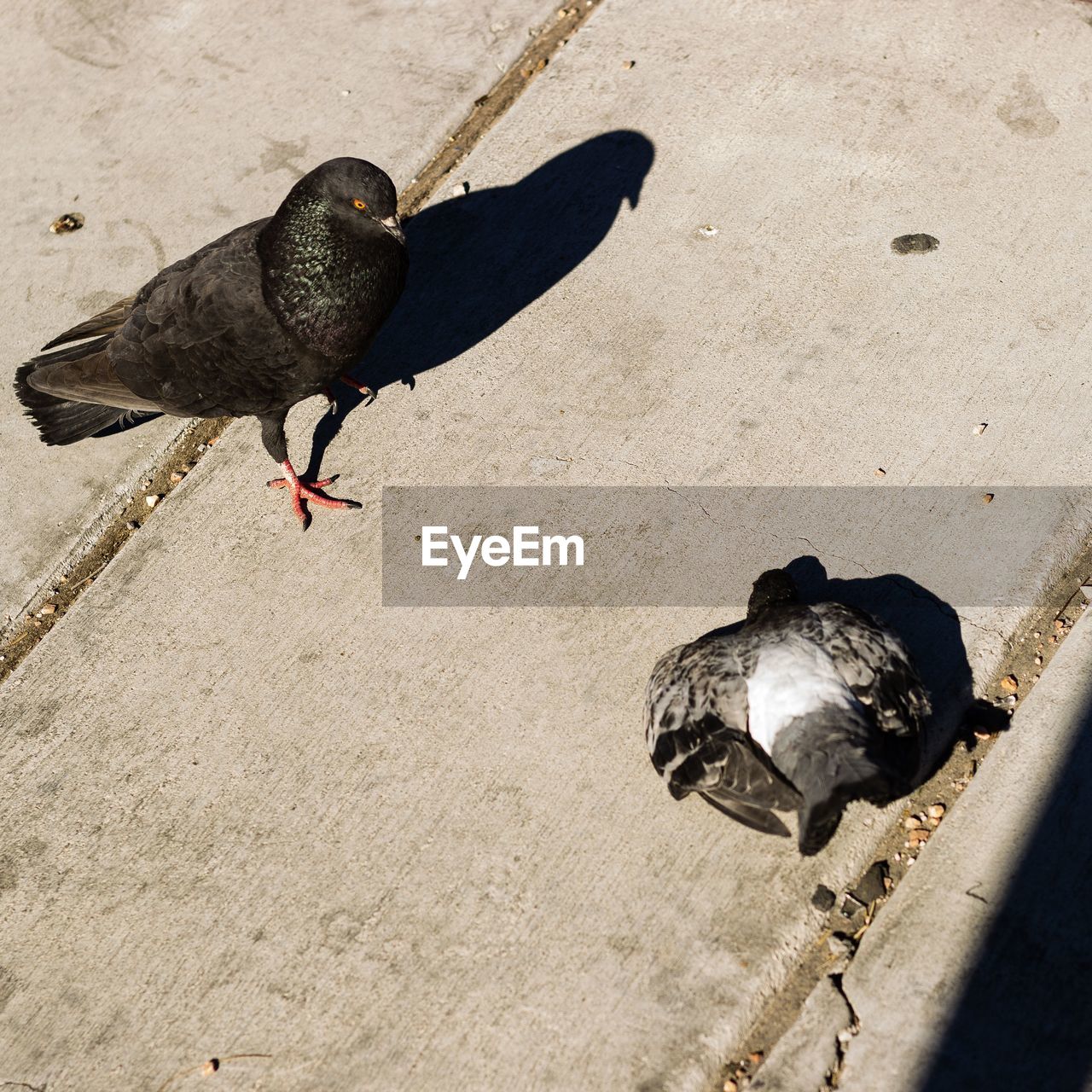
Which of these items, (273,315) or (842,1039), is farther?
(273,315)

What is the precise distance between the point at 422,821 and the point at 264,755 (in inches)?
22.7

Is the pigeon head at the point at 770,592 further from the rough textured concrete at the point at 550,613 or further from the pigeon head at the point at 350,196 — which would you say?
the pigeon head at the point at 350,196

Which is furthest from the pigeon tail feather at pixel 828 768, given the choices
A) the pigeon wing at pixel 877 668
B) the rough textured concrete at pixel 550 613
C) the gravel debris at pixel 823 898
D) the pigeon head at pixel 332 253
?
the pigeon head at pixel 332 253

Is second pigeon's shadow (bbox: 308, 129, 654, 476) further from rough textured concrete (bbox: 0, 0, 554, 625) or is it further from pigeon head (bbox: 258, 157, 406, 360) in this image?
pigeon head (bbox: 258, 157, 406, 360)

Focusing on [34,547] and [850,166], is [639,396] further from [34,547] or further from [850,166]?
[34,547]

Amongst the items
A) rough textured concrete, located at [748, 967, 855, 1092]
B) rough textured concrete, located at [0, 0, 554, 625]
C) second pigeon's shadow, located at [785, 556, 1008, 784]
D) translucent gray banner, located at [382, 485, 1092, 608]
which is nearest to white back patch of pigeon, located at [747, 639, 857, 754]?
second pigeon's shadow, located at [785, 556, 1008, 784]

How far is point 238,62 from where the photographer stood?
221 inches

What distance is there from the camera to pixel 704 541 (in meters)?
3.91

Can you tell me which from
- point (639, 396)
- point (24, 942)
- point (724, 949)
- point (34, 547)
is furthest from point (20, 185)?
point (724, 949)

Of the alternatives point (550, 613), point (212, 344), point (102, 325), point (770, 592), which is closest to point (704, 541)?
point (770, 592)

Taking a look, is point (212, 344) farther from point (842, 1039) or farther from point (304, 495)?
point (842, 1039)

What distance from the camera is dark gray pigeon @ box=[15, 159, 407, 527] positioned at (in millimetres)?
3795

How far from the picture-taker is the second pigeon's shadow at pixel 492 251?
454 centimetres

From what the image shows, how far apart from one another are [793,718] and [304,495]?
197 centimetres
